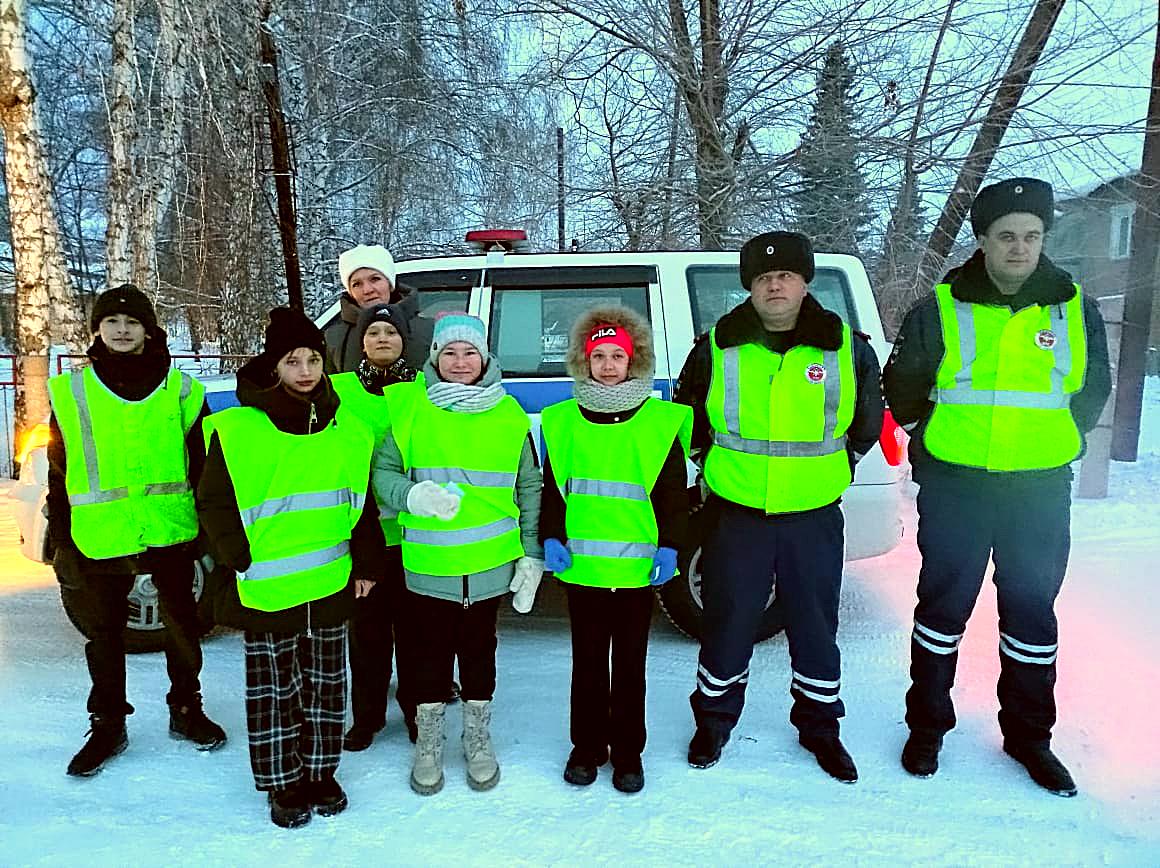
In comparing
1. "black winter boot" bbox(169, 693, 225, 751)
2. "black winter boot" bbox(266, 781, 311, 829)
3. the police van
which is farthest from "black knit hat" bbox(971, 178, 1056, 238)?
"black winter boot" bbox(169, 693, 225, 751)

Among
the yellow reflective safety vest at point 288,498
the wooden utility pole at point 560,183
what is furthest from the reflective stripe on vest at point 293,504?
the wooden utility pole at point 560,183

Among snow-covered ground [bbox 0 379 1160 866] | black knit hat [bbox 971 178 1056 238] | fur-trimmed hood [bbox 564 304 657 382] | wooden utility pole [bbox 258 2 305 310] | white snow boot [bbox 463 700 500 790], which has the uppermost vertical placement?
wooden utility pole [bbox 258 2 305 310]

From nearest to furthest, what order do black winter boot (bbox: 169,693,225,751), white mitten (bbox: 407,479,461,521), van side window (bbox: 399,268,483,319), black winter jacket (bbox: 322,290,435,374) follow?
1. white mitten (bbox: 407,479,461,521)
2. black winter boot (bbox: 169,693,225,751)
3. black winter jacket (bbox: 322,290,435,374)
4. van side window (bbox: 399,268,483,319)

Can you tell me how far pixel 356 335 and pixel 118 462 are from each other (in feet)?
3.41

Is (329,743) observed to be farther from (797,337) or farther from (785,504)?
(797,337)

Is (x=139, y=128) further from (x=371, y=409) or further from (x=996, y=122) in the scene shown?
(x=996, y=122)

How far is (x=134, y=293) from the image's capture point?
2.93m

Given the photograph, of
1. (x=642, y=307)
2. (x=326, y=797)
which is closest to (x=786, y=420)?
(x=642, y=307)

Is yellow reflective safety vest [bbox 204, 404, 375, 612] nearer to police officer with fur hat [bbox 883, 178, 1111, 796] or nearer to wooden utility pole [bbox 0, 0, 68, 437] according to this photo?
police officer with fur hat [bbox 883, 178, 1111, 796]

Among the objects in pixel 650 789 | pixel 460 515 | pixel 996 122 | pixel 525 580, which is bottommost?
pixel 650 789

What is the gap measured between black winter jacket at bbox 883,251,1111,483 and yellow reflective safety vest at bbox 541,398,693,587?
3.00ft

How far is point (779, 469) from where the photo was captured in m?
2.95

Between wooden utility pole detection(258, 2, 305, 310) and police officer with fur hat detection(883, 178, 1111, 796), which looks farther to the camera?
wooden utility pole detection(258, 2, 305, 310)

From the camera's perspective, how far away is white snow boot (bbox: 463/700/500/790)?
2910 mm
